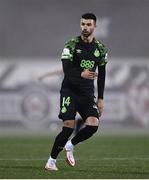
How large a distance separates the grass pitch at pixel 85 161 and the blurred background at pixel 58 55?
24.7 ft

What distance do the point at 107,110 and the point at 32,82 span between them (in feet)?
8.48

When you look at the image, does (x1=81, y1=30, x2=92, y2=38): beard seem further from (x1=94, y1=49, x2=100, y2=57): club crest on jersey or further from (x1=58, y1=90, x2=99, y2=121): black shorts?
(x1=58, y1=90, x2=99, y2=121): black shorts

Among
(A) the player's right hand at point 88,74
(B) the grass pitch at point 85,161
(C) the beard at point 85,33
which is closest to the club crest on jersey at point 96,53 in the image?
(C) the beard at point 85,33

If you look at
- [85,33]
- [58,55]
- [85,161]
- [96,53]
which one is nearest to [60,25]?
[58,55]

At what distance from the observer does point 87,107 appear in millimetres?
12680

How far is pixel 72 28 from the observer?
98.2 ft

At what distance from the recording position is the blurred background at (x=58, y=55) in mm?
27672

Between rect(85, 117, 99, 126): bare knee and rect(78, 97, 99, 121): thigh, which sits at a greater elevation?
rect(78, 97, 99, 121): thigh

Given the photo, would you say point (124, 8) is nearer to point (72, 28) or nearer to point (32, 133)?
point (72, 28)

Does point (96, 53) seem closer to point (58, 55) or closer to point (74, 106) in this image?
point (74, 106)

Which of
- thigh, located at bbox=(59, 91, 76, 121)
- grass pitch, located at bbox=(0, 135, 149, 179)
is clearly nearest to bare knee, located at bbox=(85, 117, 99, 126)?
thigh, located at bbox=(59, 91, 76, 121)

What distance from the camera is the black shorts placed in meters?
12.5

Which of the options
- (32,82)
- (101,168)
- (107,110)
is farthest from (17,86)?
(101,168)

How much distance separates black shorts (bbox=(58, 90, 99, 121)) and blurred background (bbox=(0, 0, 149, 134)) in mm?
14807
